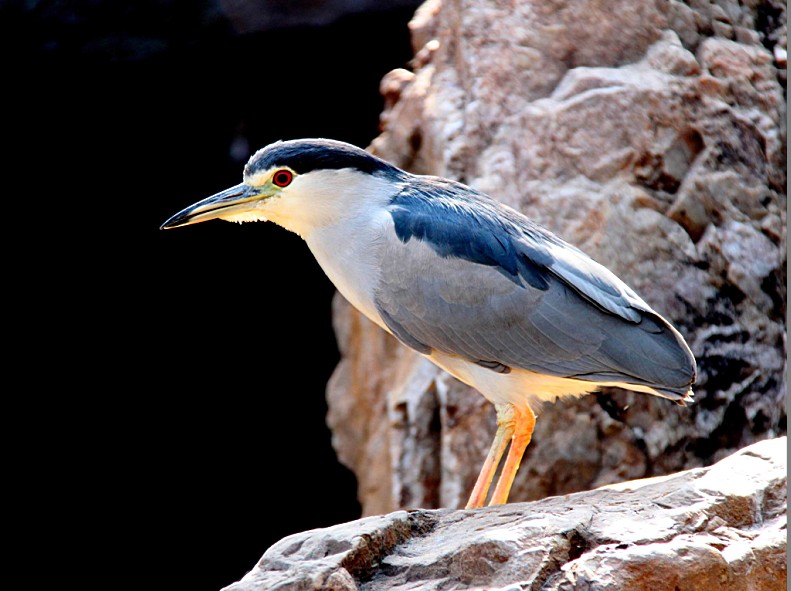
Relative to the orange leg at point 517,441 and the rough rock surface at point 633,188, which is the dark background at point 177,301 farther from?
the orange leg at point 517,441

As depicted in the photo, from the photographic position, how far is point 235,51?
21.7 feet

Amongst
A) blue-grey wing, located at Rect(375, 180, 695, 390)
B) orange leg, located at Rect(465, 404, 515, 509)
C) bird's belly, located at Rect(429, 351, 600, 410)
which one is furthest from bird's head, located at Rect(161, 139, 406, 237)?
orange leg, located at Rect(465, 404, 515, 509)

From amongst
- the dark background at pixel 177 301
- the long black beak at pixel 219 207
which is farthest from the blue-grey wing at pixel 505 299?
the dark background at pixel 177 301

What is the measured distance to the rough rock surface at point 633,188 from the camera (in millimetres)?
4578

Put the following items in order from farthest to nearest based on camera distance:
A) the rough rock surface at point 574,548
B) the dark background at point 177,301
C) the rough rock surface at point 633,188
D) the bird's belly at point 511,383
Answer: the dark background at point 177,301
the rough rock surface at point 633,188
the bird's belly at point 511,383
the rough rock surface at point 574,548

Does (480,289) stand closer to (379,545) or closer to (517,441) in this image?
(517,441)

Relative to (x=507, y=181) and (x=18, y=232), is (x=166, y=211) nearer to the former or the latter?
(x=18, y=232)

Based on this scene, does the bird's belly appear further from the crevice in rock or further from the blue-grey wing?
the crevice in rock

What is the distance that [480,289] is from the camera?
144 inches

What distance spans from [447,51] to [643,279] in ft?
5.68

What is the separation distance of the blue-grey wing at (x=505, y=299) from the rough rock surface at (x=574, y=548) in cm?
83

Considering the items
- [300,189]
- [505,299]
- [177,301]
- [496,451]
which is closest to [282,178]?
[300,189]

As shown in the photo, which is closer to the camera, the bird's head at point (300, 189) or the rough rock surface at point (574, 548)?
the rough rock surface at point (574, 548)

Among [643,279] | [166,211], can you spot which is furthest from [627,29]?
[166,211]
